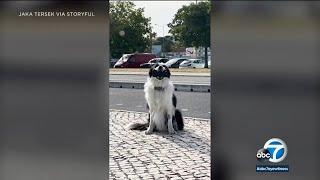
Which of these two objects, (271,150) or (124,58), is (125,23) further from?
(124,58)

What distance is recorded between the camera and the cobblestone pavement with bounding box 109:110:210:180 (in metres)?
5.09

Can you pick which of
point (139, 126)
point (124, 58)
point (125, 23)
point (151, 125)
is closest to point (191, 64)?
point (124, 58)

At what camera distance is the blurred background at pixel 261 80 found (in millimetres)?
2986

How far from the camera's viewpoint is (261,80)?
3.03 metres

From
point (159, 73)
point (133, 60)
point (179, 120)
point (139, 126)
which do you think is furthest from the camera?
point (133, 60)

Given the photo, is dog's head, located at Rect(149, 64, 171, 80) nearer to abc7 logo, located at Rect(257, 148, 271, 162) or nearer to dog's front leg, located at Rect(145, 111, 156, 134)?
dog's front leg, located at Rect(145, 111, 156, 134)

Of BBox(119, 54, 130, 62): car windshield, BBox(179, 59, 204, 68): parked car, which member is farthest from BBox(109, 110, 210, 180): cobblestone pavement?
BBox(119, 54, 130, 62): car windshield

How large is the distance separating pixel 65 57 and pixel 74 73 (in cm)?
13

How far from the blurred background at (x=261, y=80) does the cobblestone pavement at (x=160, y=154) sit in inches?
74.4

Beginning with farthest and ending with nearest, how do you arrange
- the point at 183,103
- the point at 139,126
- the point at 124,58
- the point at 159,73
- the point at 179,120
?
the point at 124,58, the point at 183,103, the point at 139,126, the point at 179,120, the point at 159,73

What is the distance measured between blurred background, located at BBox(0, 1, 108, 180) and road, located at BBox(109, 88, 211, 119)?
22.7ft

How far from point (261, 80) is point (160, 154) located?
3.32m

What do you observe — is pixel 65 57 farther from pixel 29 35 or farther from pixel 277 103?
pixel 277 103

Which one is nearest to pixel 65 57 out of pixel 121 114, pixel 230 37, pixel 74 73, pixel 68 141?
pixel 74 73
